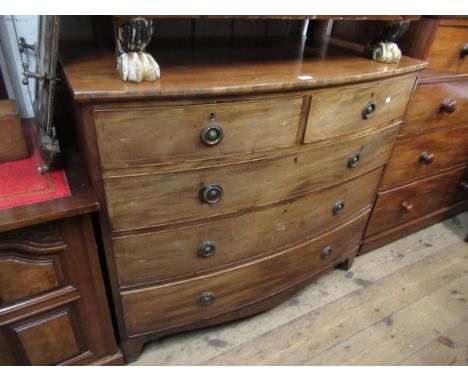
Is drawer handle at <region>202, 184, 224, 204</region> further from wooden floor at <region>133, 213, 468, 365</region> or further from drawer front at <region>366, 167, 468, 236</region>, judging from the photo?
drawer front at <region>366, 167, 468, 236</region>

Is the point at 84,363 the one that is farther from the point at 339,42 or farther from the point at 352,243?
the point at 339,42

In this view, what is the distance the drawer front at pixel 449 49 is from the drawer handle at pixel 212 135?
903 millimetres

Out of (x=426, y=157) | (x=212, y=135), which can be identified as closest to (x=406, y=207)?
(x=426, y=157)

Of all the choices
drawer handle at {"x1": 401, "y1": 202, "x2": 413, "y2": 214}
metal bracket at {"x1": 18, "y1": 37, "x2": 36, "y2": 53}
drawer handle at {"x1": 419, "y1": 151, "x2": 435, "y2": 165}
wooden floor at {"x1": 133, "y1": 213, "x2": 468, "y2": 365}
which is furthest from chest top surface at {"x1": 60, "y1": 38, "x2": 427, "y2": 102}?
wooden floor at {"x1": 133, "y1": 213, "x2": 468, "y2": 365}

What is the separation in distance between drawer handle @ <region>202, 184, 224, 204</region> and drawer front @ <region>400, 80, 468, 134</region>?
2.69ft

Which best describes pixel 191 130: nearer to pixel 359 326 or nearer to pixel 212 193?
pixel 212 193

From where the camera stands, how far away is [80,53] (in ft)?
2.89

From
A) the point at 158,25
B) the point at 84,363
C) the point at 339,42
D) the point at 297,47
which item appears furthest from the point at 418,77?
the point at 84,363

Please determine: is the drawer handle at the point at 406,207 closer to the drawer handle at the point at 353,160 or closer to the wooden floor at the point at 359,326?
the wooden floor at the point at 359,326

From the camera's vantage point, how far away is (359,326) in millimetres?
1397

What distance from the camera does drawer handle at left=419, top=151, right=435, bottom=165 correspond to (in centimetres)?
150

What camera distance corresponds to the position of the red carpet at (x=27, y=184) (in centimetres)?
78

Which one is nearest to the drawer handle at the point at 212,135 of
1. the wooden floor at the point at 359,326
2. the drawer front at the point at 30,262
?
the drawer front at the point at 30,262

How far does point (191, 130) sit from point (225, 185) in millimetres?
191
